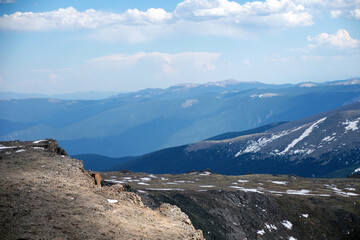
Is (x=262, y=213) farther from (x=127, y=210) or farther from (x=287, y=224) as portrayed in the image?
(x=127, y=210)

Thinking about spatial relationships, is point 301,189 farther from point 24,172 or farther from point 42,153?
point 24,172

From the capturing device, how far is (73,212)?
26.8 metres

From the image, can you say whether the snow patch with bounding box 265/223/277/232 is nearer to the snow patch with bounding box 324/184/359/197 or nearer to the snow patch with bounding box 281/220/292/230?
the snow patch with bounding box 281/220/292/230

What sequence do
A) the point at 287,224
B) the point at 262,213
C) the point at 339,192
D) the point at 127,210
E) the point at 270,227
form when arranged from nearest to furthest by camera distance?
the point at 127,210, the point at 270,227, the point at 287,224, the point at 262,213, the point at 339,192

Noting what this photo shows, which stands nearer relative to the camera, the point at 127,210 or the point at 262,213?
the point at 127,210

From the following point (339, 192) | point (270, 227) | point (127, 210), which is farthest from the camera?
point (339, 192)

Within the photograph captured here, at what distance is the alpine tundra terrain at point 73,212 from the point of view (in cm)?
2356

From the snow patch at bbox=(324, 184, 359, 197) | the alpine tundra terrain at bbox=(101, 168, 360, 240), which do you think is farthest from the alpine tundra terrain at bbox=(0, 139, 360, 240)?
the snow patch at bbox=(324, 184, 359, 197)

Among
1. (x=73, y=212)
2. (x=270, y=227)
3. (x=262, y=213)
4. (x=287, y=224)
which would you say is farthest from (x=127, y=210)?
Result: (x=287, y=224)

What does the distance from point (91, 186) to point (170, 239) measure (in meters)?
14.2

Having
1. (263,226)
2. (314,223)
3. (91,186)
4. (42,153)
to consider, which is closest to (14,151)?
(42,153)

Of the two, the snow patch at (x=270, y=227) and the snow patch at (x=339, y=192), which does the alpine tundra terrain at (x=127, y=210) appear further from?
the snow patch at (x=339, y=192)

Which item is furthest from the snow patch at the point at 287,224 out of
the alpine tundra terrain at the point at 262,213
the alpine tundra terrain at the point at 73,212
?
the alpine tundra terrain at the point at 73,212

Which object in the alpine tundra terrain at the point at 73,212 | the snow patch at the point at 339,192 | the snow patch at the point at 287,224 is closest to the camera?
the alpine tundra terrain at the point at 73,212
